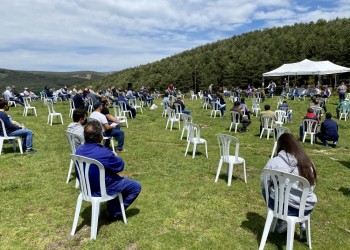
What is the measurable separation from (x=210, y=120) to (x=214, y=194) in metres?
8.98

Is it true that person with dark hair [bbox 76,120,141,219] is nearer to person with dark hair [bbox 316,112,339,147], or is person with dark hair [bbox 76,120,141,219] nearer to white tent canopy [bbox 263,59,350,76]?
person with dark hair [bbox 316,112,339,147]

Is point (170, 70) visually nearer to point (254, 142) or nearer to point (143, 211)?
point (254, 142)

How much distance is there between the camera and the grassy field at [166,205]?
3586 mm

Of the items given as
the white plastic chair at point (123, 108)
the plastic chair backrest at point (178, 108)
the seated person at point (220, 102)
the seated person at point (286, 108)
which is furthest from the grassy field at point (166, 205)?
the seated person at point (220, 102)

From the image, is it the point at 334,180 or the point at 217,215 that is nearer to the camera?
the point at 217,215

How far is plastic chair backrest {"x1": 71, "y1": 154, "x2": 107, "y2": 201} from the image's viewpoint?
329 cm

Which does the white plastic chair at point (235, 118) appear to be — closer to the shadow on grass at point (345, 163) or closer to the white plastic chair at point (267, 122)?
the white plastic chair at point (267, 122)

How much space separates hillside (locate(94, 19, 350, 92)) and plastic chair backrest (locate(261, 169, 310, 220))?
33.6 metres

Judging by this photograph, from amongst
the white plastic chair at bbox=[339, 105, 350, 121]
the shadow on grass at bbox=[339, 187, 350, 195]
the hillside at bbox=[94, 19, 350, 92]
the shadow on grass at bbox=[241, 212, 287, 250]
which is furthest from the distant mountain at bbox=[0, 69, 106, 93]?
the shadow on grass at bbox=[241, 212, 287, 250]

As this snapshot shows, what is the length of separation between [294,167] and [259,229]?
113 centimetres

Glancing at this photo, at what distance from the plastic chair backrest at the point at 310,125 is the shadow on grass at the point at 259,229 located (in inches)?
247

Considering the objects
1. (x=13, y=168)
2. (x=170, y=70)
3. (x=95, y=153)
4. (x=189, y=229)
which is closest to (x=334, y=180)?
(x=189, y=229)

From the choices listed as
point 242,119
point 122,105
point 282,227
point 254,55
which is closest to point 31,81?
point 254,55

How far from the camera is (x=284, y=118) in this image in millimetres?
13094
